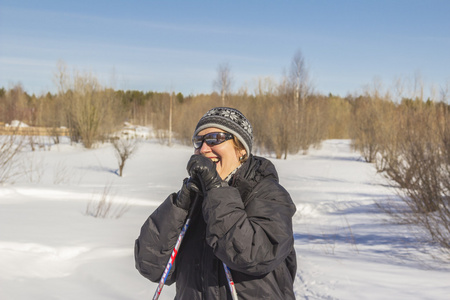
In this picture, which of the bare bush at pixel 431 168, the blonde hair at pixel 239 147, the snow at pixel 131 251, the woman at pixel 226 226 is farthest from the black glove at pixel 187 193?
the bare bush at pixel 431 168

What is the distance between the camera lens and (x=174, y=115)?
4044cm

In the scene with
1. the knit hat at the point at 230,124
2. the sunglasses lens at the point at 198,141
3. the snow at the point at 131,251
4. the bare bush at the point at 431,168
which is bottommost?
the snow at the point at 131,251

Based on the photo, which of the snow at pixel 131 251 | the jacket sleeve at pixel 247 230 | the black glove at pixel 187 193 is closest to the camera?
the jacket sleeve at pixel 247 230

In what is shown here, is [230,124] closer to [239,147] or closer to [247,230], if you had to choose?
[239,147]

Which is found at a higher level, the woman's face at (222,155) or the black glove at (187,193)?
the woman's face at (222,155)

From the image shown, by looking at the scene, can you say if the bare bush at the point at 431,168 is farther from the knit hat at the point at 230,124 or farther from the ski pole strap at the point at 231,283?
the ski pole strap at the point at 231,283

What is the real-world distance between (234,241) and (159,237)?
0.41m

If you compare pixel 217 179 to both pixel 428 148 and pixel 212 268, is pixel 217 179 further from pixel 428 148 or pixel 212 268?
pixel 428 148

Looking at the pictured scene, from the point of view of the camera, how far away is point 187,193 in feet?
5.87

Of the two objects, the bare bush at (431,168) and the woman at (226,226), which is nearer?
the woman at (226,226)

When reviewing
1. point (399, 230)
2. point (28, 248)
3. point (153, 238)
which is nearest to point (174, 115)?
point (399, 230)

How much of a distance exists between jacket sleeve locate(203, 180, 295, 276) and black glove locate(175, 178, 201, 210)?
10 cm

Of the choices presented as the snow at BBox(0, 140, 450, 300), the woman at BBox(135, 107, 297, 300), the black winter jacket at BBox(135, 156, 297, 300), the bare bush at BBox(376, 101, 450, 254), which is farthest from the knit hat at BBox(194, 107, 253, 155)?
the bare bush at BBox(376, 101, 450, 254)

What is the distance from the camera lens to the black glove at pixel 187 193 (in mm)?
1748
